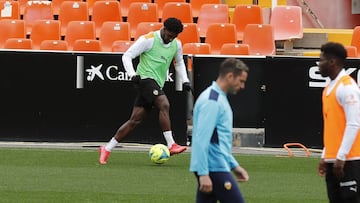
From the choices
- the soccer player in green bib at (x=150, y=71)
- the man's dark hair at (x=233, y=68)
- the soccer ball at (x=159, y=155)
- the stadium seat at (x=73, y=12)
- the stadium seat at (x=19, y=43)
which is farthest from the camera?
the stadium seat at (x=73, y=12)

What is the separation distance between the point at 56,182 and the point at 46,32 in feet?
30.3

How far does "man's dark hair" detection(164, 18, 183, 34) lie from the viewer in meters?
14.7

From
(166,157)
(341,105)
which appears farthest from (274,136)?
(341,105)

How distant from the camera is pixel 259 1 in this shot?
2580 centimetres

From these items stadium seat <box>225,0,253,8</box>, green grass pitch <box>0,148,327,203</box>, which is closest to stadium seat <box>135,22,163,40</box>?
stadium seat <box>225,0,253,8</box>

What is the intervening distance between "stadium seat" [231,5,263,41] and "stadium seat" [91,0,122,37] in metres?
2.58

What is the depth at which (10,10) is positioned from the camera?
23.9 m

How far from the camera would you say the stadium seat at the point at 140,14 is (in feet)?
75.7

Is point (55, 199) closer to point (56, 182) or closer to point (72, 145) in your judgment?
point (56, 182)

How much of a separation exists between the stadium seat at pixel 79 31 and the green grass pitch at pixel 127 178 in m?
4.89

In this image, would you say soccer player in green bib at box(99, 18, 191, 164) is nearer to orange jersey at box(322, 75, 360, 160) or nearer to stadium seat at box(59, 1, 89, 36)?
orange jersey at box(322, 75, 360, 160)

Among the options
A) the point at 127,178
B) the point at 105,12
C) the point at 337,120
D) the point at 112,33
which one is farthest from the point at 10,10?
the point at 337,120

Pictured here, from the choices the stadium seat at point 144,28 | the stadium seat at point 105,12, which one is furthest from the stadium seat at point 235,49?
the stadium seat at point 105,12

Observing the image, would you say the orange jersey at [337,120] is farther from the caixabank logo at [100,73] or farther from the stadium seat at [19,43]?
the stadium seat at [19,43]
